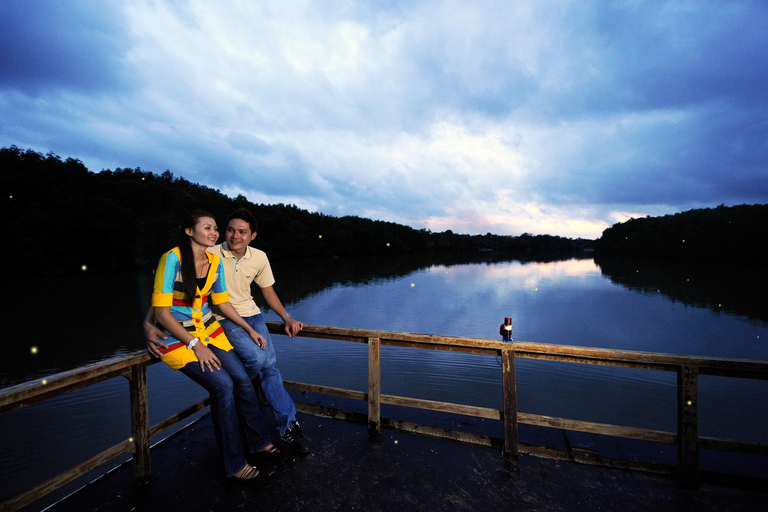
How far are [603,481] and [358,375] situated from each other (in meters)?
6.69

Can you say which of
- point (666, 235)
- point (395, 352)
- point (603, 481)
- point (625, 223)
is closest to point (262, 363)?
point (603, 481)

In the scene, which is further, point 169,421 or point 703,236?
point 703,236

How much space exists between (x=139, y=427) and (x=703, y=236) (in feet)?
340

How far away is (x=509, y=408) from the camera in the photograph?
3.00 metres

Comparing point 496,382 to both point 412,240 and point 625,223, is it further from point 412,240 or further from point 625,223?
point 625,223

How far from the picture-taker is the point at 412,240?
110 metres

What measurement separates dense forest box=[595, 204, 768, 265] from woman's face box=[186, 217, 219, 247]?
282 ft

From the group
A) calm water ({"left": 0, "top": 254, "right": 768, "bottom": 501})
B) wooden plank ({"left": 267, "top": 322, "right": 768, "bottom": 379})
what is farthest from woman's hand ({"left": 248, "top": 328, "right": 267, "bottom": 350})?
calm water ({"left": 0, "top": 254, "right": 768, "bottom": 501})

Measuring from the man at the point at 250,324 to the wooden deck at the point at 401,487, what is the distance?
324 mm

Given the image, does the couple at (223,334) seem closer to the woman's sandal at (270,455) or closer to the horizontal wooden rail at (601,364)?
the woman's sandal at (270,455)

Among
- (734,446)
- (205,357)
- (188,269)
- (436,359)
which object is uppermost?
(188,269)

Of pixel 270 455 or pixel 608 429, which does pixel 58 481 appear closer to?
pixel 270 455

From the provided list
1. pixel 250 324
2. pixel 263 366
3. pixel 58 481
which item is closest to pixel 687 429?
pixel 263 366

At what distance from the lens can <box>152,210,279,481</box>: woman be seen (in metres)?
2.43
